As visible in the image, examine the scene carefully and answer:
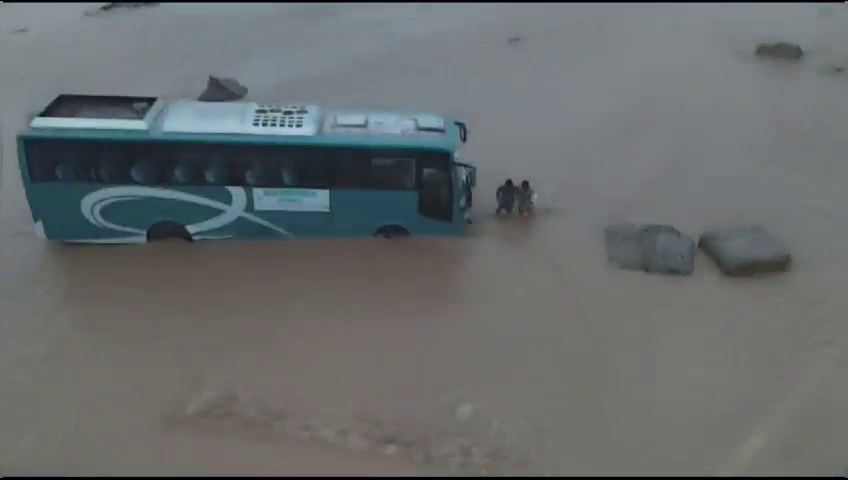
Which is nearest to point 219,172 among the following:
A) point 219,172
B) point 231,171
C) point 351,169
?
point 219,172

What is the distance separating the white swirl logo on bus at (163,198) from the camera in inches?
418

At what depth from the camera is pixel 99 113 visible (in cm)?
1062

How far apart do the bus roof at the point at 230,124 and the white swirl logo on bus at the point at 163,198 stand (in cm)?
69

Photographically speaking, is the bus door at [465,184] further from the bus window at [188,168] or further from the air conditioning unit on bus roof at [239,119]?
the bus window at [188,168]

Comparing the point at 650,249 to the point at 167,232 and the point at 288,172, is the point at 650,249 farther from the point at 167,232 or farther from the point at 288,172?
the point at 167,232

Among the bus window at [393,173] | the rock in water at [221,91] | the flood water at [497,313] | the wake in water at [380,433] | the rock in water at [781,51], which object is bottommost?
the wake in water at [380,433]

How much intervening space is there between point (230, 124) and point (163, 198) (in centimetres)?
123

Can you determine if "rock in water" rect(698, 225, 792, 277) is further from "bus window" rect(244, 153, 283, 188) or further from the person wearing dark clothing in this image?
"bus window" rect(244, 153, 283, 188)

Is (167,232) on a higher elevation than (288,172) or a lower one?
lower

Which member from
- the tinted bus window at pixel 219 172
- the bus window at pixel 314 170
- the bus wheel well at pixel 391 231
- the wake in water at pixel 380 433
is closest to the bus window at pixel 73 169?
the tinted bus window at pixel 219 172

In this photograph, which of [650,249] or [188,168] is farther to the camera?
[650,249]

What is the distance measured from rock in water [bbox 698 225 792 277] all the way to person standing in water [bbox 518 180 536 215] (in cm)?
225

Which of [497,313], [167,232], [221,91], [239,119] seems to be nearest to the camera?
[497,313]

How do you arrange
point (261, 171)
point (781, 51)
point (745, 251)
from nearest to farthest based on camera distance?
point (261, 171) → point (745, 251) → point (781, 51)
